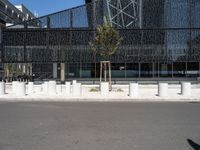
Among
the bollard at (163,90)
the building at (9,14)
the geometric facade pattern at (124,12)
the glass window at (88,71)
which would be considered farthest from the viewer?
the building at (9,14)

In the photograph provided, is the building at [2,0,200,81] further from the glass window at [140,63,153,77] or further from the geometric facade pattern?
the glass window at [140,63,153,77]

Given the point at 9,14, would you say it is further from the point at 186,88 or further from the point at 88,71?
the point at 186,88

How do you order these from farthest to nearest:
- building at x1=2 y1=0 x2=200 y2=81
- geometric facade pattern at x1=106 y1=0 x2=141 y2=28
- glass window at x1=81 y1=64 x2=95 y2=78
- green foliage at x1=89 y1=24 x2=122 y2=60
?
glass window at x1=81 y1=64 x2=95 y2=78
geometric facade pattern at x1=106 y1=0 x2=141 y2=28
building at x1=2 y1=0 x2=200 y2=81
green foliage at x1=89 y1=24 x2=122 y2=60

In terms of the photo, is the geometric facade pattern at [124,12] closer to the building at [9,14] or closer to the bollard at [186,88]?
the bollard at [186,88]

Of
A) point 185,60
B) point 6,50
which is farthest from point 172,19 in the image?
point 6,50

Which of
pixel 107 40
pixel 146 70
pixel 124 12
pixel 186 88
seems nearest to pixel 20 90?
pixel 107 40
